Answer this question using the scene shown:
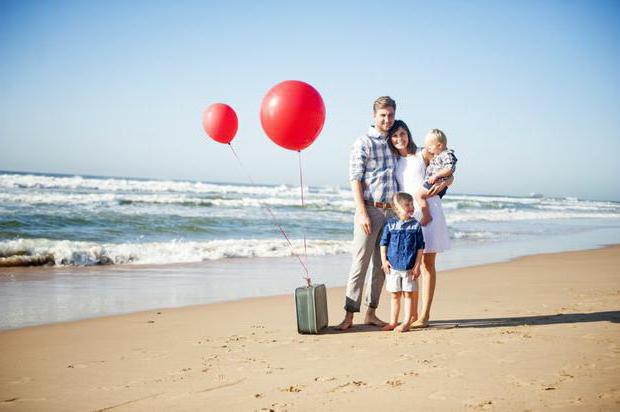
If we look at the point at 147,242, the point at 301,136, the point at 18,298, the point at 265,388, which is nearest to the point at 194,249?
the point at 147,242

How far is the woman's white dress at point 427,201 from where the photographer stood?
458cm

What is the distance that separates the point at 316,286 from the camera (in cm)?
457

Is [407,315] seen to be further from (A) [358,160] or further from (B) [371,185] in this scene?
(A) [358,160]

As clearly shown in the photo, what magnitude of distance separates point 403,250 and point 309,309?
3.38ft

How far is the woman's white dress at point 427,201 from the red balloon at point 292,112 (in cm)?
94

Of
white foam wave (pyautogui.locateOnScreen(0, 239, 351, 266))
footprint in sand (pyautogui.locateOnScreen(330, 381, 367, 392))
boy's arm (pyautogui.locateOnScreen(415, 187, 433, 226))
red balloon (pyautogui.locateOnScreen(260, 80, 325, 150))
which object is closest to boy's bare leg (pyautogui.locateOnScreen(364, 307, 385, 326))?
boy's arm (pyautogui.locateOnScreen(415, 187, 433, 226))

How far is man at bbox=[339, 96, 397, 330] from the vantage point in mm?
4535

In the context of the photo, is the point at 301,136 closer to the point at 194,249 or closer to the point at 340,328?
the point at 340,328

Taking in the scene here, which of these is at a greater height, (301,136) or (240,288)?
(301,136)

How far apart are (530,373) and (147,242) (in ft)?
33.8

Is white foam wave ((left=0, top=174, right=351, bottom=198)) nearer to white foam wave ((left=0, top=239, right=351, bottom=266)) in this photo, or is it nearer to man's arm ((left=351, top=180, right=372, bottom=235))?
white foam wave ((left=0, top=239, right=351, bottom=266))

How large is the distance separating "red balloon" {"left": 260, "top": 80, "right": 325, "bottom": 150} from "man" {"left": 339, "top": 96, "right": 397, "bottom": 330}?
0.50 metres

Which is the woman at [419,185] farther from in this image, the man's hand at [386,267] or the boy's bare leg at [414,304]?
the man's hand at [386,267]

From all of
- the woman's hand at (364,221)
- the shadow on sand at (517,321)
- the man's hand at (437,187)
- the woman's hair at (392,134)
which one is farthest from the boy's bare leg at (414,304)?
the woman's hair at (392,134)
